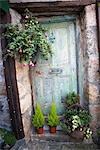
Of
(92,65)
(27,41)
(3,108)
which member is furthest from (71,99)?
(27,41)

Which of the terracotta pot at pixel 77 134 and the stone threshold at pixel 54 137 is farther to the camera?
the stone threshold at pixel 54 137

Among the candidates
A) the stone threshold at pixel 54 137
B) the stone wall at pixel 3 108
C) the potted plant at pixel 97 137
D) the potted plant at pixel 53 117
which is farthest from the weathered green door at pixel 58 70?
the potted plant at pixel 97 137

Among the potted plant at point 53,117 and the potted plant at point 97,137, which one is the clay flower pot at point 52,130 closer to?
the potted plant at point 53,117

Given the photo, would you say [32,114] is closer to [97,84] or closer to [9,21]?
[97,84]

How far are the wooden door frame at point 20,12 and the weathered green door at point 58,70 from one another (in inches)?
15.1

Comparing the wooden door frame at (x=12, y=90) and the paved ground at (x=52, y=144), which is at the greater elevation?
the wooden door frame at (x=12, y=90)

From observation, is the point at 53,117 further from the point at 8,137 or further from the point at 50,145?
the point at 8,137

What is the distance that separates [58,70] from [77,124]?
3.59ft

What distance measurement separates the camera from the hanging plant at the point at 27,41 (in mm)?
4438

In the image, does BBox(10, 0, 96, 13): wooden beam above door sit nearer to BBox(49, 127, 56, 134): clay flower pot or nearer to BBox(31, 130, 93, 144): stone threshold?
BBox(49, 127, 56, 134): clay flower pot

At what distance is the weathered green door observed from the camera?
518cm

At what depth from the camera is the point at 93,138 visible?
5.08 metres

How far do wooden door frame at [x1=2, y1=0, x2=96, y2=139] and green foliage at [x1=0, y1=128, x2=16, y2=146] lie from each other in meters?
0.10

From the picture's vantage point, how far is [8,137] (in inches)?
193
